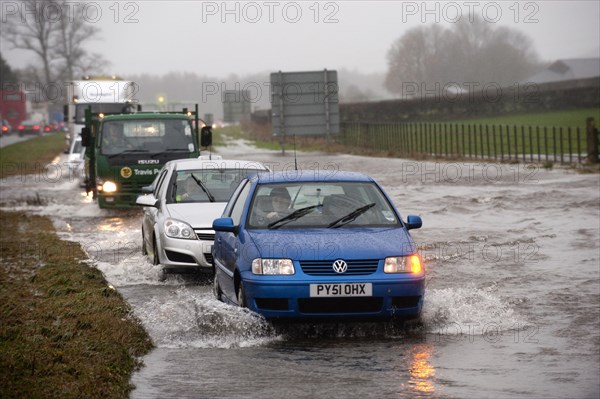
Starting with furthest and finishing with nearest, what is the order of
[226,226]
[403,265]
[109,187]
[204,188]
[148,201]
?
[109,187] → [204,188] → [148,201] → [226,226] → [403,265]

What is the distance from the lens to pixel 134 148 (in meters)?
24.4

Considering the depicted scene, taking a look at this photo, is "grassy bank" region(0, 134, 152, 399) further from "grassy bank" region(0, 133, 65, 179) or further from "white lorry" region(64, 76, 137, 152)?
"grassy bank" region(0, 133, 65, 179)

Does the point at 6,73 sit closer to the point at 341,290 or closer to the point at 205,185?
the point at 205,185

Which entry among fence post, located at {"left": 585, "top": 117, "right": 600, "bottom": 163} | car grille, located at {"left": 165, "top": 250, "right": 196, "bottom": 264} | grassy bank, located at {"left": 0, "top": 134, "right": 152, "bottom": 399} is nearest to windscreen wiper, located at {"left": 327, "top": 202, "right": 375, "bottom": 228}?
grassy bank, located at {"left": 0, "top": 134, "right": 152, "bottom": 399}

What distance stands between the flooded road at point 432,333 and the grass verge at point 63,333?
244 mm

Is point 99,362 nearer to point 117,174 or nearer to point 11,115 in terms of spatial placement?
point 117,174

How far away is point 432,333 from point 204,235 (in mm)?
4539

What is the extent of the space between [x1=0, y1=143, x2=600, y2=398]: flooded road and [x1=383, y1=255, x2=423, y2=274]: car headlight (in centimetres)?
57

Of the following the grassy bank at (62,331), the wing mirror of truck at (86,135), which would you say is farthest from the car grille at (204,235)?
the wing mirror of truck at (86,135)

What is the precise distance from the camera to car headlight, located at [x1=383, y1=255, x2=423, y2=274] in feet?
31.8

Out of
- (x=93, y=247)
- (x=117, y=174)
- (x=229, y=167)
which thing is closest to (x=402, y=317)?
(x=229, y=167)

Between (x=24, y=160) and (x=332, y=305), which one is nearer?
(x=332, y=305)

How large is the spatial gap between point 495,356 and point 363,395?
5.81 feet

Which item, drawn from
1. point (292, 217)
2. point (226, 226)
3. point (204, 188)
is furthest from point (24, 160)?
point (292, 217)
